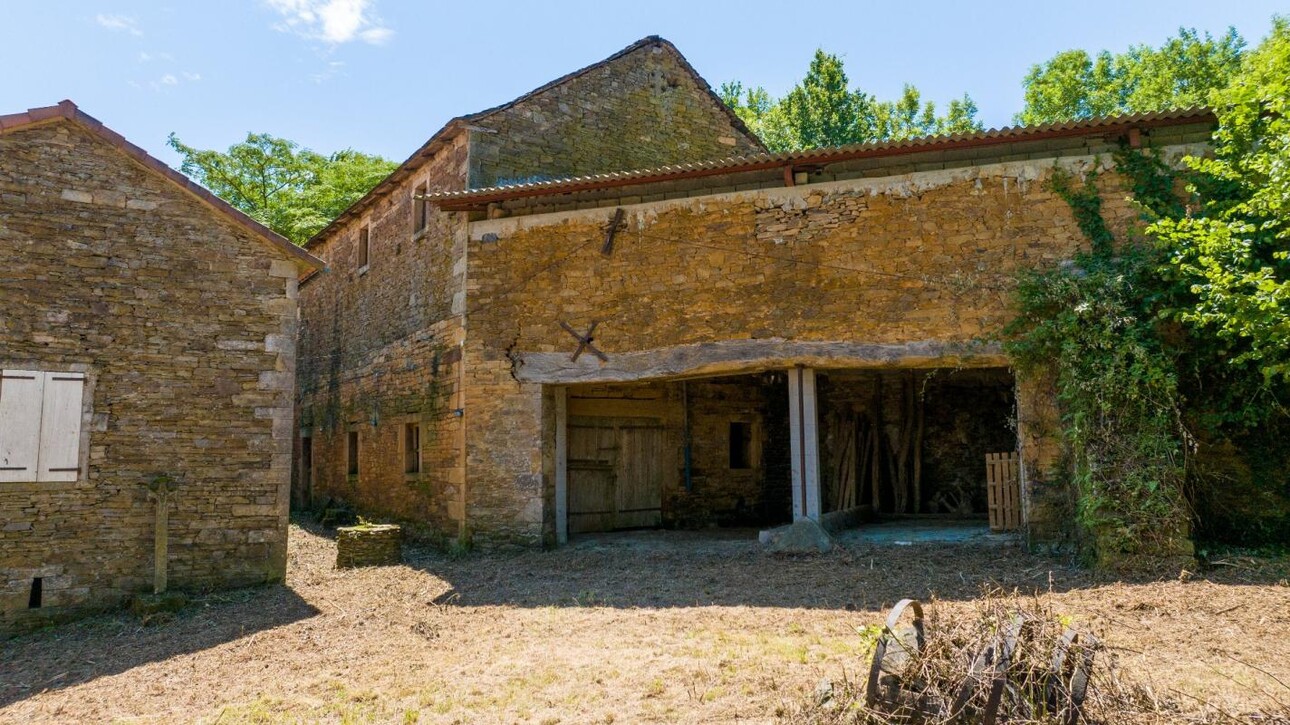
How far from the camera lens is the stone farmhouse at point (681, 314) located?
9422mm

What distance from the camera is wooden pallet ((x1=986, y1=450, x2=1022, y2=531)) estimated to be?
10.4 meters

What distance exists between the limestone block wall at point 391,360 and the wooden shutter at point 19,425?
4.57 metres

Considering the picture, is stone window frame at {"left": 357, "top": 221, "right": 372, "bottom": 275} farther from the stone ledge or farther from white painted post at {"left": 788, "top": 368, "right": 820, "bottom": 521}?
white painted post at {"left": 788, "top": 368, "right": 820, "bottom": 521}

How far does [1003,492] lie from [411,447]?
27.4ft

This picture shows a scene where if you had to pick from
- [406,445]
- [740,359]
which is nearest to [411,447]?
[406,445]

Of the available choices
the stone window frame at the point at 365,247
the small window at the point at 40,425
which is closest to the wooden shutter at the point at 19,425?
the small window at the point at 40,425

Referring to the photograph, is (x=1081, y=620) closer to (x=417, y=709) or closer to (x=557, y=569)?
(x=417, y=709)

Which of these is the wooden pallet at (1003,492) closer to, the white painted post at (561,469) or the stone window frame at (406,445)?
the white painted post at (561,469)

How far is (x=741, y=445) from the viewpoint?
47.4 feet

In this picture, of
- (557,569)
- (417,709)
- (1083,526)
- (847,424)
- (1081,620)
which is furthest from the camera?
(847,424)

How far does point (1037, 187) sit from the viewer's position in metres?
9.34

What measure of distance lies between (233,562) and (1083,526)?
28.1 feet

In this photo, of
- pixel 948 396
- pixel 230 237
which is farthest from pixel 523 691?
pixel 948 396

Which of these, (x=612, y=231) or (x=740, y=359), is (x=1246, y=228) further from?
(x=612, y=231)
